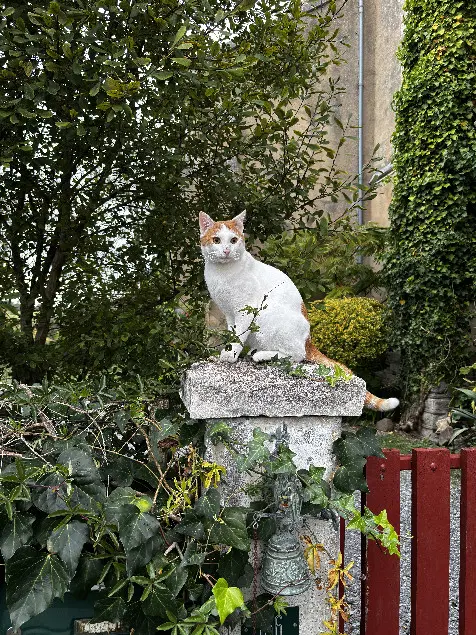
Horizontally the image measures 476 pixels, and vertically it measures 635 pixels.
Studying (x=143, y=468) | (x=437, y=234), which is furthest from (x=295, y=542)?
(x=437, y=234)

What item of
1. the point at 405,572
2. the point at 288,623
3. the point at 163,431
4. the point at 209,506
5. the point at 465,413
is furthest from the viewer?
the point at 465,413

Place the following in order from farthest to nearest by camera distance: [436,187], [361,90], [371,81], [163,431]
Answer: [371,81]
[361,90]
[436,187]
[163,431]

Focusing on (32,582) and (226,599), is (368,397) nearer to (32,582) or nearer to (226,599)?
(226,599)

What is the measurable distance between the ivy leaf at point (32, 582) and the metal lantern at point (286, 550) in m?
0.53

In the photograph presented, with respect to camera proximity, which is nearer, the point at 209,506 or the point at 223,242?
the point at 209,506

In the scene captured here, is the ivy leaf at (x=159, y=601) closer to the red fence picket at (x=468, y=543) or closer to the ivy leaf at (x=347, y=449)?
the ivy leaf at (x=347, y=449)

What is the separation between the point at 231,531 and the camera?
53.6 inches

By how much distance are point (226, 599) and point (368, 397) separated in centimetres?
86

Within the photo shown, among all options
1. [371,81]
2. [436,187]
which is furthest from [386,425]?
[371,81]

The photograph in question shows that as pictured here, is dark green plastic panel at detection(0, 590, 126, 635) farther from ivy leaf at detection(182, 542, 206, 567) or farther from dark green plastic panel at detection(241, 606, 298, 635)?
dark green plastic panel at detection(241, 606, 298, 635)

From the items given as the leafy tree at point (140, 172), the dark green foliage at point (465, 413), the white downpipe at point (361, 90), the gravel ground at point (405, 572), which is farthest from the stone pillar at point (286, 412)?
the white downpipe at point (361, 90)

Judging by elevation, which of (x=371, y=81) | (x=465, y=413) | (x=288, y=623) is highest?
(x=371, y=81)

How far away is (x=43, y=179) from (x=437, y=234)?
4439 mm

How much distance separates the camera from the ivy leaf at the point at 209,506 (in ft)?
4.52
